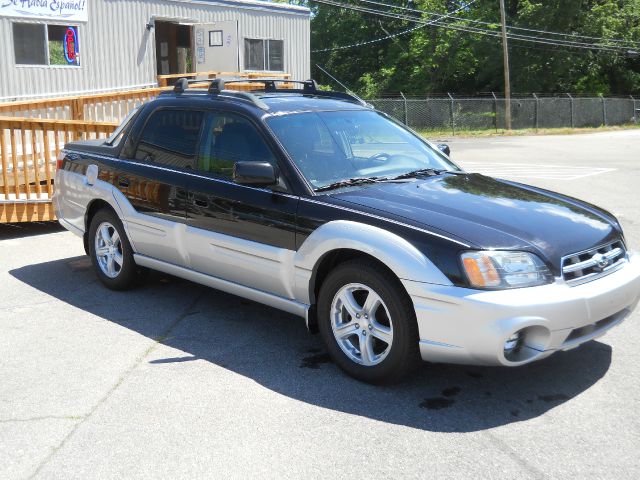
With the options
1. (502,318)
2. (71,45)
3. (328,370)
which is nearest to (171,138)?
(328,370)

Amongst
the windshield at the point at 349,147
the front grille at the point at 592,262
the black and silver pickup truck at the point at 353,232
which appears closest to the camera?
the black and silver pickup truck at the point at 353,232

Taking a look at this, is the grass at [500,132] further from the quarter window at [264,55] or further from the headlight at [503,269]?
the headlight at [503,269]

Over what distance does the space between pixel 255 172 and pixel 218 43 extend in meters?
18.5

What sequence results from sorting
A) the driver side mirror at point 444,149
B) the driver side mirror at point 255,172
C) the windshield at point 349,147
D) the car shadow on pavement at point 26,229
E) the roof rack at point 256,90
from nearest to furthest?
1. the driver side mirror at point 255,172
2. the windshield at point 349,147
3. the roof rack at point 256,90
4. the driver side mirror at point 444,149
5. the car shadow on pavement at point 26,229

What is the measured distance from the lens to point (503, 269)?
13.8ft

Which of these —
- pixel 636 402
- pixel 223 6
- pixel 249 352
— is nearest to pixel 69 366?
pixel 249 352

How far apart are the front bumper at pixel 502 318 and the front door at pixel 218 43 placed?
19385 millimetres

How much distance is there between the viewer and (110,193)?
6742mm

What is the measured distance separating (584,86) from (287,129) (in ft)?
164

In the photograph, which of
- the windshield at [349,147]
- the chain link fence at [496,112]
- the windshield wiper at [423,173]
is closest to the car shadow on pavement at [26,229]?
the windshield at [349,147]

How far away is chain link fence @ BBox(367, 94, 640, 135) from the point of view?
39.5 meters

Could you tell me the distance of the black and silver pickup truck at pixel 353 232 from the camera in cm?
425

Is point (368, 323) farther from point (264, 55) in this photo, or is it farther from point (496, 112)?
point (496, 112)

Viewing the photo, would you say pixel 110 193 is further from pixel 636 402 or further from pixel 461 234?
pixel 636 402
